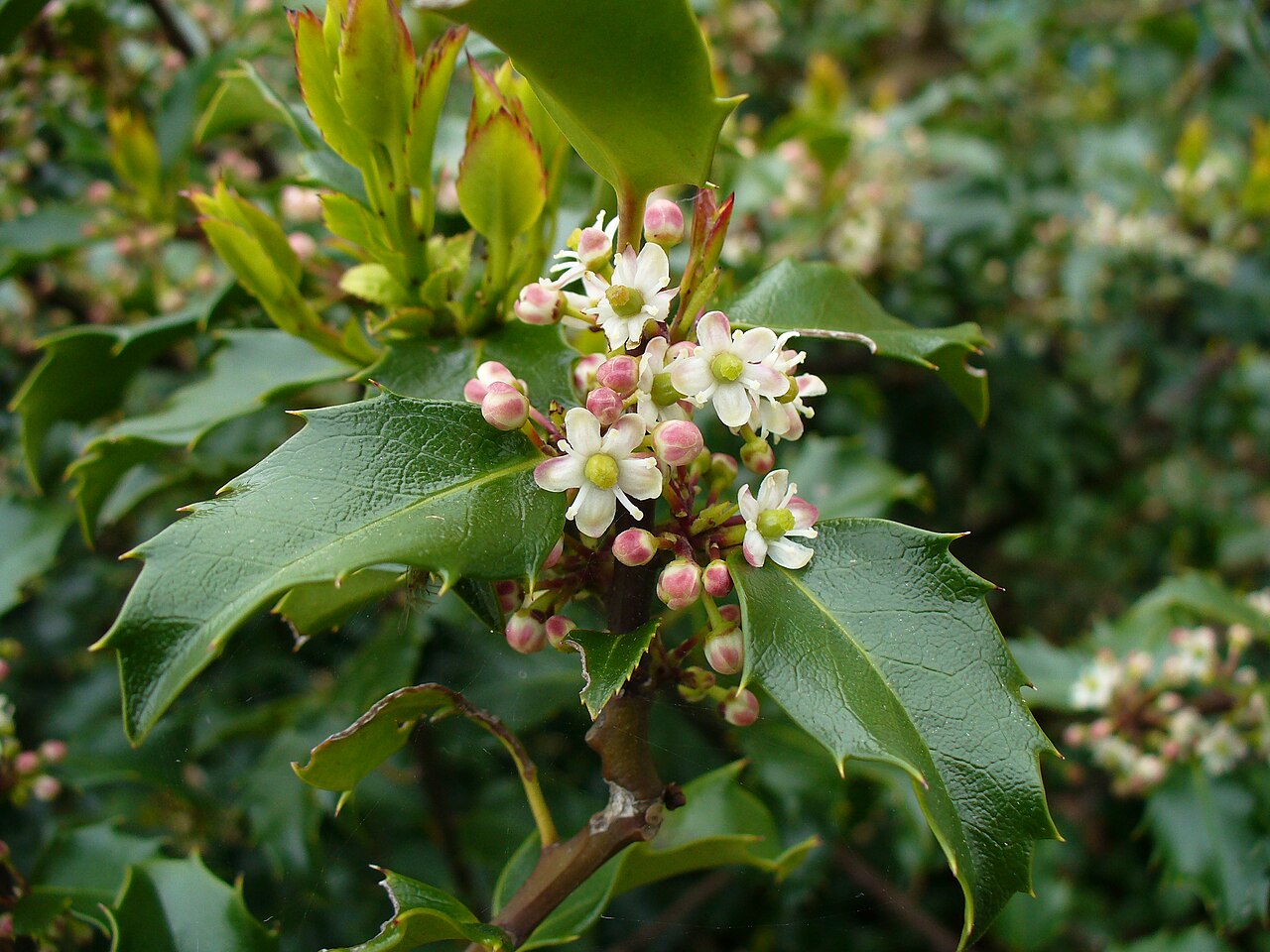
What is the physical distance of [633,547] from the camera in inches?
27.2

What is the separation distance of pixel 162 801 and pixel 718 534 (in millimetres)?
1560

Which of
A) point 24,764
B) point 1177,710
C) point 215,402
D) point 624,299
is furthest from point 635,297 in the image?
point 1177,710

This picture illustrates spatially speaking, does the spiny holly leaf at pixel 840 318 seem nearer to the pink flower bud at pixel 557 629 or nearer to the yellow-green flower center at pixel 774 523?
the yellow-green flower center at pixel 774 523

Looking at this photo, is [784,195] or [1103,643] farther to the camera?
[784,195]

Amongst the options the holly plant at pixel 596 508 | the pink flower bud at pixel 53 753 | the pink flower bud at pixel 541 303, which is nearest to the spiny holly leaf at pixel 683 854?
the holly plant at pixel 596 508

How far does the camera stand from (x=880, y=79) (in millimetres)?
3957

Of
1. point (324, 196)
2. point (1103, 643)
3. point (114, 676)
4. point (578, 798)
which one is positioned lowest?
point (1103, 643)

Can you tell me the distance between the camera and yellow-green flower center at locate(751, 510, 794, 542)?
0.72m

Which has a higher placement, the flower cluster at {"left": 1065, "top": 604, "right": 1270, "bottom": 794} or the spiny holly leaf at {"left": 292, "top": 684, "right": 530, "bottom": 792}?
the spiny holly leaf at {"left": 292, "top": 684, "right": 530, "bottom": 792}

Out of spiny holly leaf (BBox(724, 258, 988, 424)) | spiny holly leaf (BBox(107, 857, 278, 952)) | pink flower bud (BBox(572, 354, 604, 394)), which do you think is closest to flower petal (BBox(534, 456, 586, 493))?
pink flower bud (BBox(572, 354, 604, 394))

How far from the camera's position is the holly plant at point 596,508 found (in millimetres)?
651

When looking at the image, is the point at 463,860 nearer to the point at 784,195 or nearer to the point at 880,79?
the point at 784,195

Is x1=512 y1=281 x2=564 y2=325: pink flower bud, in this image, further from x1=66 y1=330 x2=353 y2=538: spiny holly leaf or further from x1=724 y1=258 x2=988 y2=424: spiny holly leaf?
x1=66 y1=330 x2=353 y2=538: spiny holly leaf

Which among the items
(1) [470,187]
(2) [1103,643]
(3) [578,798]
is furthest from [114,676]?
(2) [1103,643]
